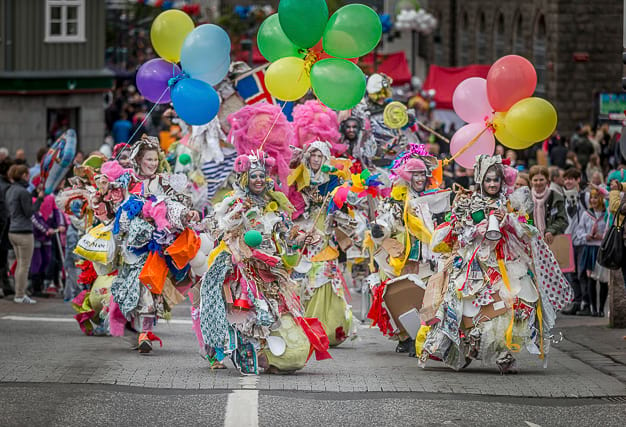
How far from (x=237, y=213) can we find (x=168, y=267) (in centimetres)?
146

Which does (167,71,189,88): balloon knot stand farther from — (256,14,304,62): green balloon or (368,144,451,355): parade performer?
(368,144,451,355): parade performer

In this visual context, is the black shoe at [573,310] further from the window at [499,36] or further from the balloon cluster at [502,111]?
the window at [499,36]

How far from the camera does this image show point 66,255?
59.0 ft

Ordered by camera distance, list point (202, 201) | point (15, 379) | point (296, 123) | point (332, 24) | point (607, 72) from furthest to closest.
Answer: point (607, 72)
point (202, 201)
point (296, 123)
point (332, 24)
point (15, 379)

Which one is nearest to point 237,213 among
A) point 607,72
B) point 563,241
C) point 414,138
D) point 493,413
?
point 493,413

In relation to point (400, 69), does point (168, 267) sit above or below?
below

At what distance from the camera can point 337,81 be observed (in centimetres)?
1327

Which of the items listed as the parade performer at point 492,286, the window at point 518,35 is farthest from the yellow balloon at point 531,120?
the window at point 518,35

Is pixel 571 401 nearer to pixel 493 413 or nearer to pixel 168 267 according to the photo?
pixel 493 413

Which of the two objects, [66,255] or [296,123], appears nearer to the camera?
[296,123]

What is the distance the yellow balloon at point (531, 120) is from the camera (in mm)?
12836

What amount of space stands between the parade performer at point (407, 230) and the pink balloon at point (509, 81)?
1206mm

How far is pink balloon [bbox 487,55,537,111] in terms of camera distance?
1294 cm

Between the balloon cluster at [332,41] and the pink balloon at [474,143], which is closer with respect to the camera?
the balloon cluster at [332,41]
